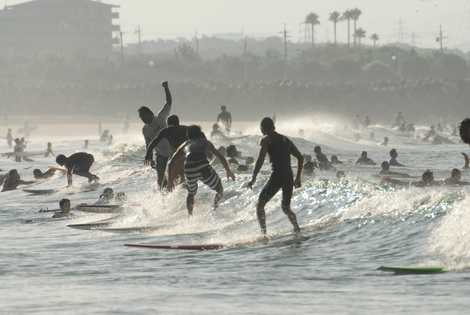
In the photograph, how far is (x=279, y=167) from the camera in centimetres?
1409

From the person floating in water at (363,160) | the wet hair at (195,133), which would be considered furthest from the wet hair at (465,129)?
the person floating in water at (363,160)

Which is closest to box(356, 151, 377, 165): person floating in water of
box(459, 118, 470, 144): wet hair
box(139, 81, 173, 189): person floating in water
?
box(139, 81, 173, 189): person floating in water

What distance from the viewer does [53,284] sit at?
1105 cm

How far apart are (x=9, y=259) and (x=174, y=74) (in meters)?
144

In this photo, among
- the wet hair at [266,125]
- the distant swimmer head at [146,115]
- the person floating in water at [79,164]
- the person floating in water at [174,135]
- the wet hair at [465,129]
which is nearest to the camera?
the wet hair at [465,129]

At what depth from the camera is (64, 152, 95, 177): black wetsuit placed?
973 inches

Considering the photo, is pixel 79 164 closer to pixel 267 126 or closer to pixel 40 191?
pixel 40 191

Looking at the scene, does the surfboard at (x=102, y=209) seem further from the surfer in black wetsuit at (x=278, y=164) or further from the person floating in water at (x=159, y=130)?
the surfer in black wetsuit at (x=278, y=164)

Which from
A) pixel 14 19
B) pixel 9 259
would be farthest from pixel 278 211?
pixel 14 19

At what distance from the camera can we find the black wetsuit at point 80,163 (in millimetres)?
24703

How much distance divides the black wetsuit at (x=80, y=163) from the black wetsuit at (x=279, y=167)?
A: 11.2m

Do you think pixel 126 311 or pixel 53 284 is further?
pixel 53 284

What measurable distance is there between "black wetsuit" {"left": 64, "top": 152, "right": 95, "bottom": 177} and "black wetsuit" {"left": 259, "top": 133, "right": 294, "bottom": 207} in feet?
36.7

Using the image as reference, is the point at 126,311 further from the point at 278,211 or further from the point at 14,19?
the point at 14,19
